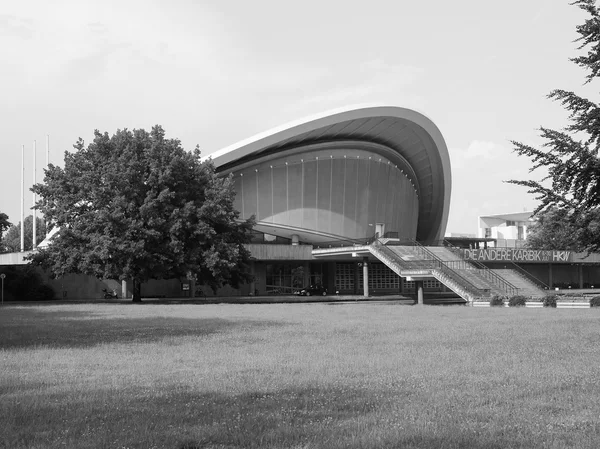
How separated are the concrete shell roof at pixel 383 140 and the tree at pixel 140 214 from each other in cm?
1385

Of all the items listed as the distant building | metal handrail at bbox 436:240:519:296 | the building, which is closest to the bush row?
metal handrail at bbox 436:240:519:296

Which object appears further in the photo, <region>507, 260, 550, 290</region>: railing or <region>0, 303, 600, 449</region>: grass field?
<region>507, 260, 550, 290</region>: railing

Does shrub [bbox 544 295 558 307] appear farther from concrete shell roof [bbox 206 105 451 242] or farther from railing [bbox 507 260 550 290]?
concrete shell roof [bbox 206 105 451 242]

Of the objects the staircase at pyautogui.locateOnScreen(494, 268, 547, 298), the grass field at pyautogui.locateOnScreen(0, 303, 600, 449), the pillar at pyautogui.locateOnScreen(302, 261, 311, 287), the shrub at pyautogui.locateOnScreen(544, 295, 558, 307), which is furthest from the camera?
the pillar at pyautogui.locateOnScreen(302, 261, 311, 287)

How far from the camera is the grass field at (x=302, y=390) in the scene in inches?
279

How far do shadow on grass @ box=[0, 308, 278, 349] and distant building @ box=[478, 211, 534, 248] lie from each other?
87.6 m

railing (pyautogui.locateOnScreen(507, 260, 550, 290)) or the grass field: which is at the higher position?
railing (pyautogui.locateOnScreen(507, 260, 550, 290))

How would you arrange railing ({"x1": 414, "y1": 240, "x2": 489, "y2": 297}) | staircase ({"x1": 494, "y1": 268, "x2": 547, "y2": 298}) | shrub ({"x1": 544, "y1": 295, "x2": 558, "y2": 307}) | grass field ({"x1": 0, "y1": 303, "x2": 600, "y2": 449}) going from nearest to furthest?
grass field ({"x1": 0, "y1": 303, "x2": 600, "y2": 449})
shrub ({"x1": 544, "y1": 295, "x2": 558, "y2": 307})
railing ({"x1": 414, "y1": 240, "x2": 489, "y2": 297})
staircase ({"x1": 494, "y1": 268, "x2": 547, "y2": 298})

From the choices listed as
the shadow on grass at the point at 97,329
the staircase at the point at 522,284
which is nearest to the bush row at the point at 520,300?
the staircase at the point at 522,284

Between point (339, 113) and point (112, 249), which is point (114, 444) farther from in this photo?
point (339, 113)

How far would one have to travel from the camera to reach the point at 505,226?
11056cm

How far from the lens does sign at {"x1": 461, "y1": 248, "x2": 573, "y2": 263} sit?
49.8 metres

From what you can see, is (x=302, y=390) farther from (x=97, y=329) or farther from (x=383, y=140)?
(x=383, y=140)

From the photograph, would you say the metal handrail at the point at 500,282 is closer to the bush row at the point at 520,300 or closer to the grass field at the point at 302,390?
the bush row at the point at 520,300
